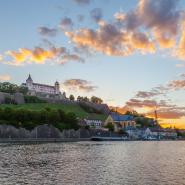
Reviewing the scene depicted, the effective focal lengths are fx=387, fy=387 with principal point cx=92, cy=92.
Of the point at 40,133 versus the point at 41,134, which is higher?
the point at 40,133

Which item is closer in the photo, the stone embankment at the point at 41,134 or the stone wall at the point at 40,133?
the stone embankment at the point at 41,134

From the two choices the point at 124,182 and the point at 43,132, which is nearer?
the point at 124,182

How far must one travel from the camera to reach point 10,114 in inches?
6142

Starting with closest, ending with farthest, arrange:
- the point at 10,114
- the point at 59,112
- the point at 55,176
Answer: the point at 55,176 < the point at 10,114 < the point at 59,112

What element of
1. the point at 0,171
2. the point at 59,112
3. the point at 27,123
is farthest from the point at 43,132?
the point at 0,171

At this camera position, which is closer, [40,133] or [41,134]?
[40,133]

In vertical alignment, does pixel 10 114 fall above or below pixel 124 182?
above

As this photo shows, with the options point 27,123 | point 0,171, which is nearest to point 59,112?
point 27,123

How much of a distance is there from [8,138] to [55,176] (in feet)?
352

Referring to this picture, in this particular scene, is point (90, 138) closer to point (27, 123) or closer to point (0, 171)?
point (27, 123)

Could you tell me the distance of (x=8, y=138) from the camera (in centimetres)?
14262

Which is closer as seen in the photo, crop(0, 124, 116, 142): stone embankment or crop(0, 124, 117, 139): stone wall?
crop(0, 124, 116, 142): stone embankment

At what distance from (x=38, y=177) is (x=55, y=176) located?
2.00 m

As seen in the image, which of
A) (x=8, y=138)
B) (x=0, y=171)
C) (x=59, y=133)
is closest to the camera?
(x=0, y=171)
